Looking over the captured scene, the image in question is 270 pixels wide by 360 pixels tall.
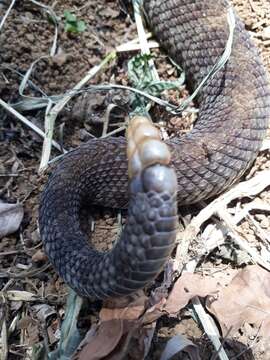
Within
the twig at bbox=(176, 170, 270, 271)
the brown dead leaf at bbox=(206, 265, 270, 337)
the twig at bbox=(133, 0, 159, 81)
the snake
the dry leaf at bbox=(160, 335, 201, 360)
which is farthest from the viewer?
the twig at bbox=(133, 0, 159, 81)

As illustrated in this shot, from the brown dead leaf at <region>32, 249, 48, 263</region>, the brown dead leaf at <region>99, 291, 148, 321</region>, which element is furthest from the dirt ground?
the brown dead leaf at <region>99, 291, 148, 321</region>

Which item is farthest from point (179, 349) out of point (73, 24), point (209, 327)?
point (73, 24)

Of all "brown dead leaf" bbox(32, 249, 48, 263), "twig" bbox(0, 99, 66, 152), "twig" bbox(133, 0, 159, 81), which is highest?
"twig" bbox(133, 0, 159, 81)

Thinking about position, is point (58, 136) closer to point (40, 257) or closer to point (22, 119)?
point (22, 119)

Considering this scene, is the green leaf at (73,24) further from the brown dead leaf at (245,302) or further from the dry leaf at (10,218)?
the brown dead leaf at (245,302)

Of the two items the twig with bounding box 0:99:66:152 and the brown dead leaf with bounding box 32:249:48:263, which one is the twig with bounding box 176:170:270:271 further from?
the twig with bounding box 0:99:66:152

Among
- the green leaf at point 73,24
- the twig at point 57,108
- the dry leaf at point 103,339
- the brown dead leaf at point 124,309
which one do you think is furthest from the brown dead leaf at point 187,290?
the green leaf at point 73,24

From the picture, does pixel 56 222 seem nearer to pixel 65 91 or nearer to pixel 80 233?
pixel 80 233
